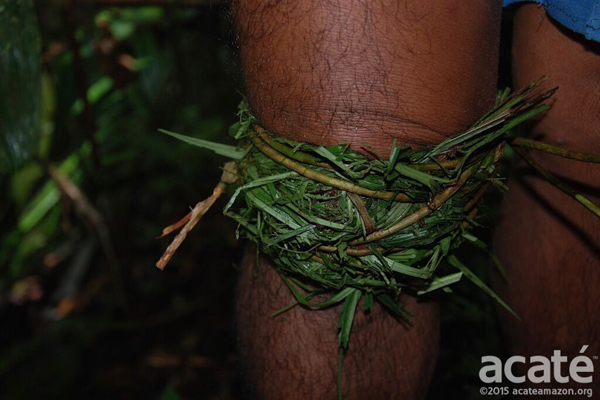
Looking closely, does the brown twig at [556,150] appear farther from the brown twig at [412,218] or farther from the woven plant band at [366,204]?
the brown twig at [412,218]

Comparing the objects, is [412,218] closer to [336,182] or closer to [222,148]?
[336,182]

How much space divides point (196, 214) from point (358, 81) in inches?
12.2

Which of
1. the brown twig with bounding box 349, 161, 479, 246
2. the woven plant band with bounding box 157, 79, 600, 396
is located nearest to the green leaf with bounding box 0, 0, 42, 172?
the woven plant band with bounding box 157, 79, 600, 396

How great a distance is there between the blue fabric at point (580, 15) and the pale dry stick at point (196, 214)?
0.50 m

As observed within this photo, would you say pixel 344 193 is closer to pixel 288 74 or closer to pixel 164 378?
pixel 288 74

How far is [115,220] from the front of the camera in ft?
6.64

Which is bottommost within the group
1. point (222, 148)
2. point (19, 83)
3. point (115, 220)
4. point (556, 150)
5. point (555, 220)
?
point (115, 220)

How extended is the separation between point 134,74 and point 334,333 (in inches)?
55.5

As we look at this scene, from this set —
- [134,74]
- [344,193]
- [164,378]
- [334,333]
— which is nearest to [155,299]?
[164,378]

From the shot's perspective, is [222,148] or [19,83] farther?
[19,83]

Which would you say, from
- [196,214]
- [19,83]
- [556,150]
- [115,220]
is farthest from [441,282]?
[115,220]

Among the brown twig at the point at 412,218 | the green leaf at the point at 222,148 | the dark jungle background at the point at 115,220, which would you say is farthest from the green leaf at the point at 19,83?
the brown twig at the point at 412,218

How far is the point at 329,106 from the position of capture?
785 mm

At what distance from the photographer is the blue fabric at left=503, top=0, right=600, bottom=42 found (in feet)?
2.71
